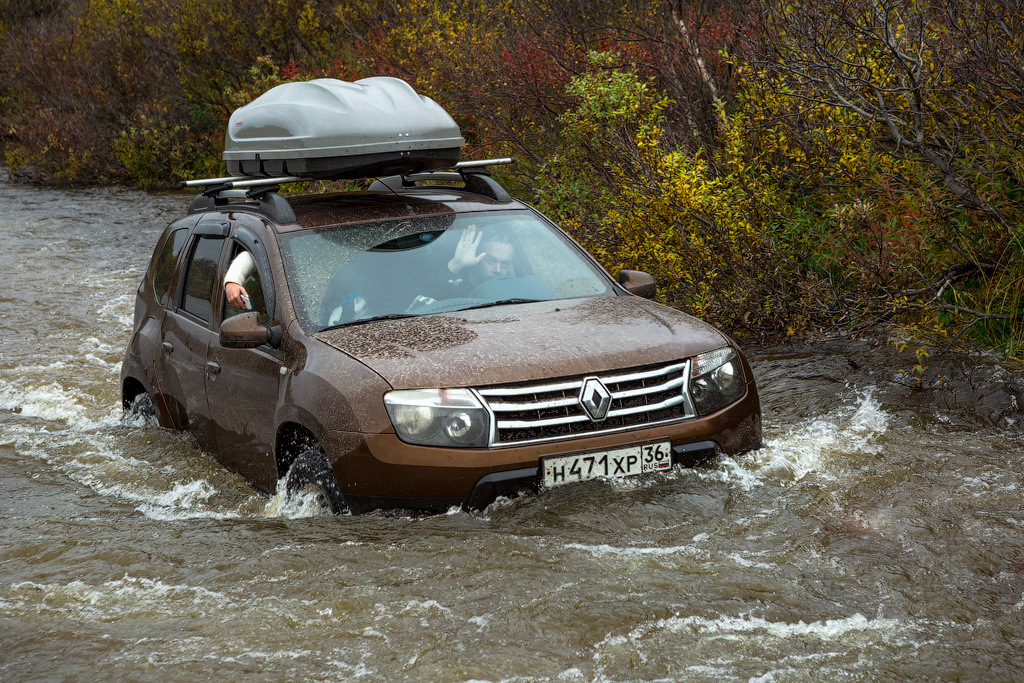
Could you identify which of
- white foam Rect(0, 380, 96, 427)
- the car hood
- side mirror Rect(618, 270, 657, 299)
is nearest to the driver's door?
the car hood

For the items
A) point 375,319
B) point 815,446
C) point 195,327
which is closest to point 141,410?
point 195,327

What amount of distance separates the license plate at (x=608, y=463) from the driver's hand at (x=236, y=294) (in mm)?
2017

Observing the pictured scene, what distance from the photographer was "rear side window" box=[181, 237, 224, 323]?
593cm

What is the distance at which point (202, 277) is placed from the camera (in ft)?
20.0

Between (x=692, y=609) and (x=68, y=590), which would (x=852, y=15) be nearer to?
(x=692, y=609)

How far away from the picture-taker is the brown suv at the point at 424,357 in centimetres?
440

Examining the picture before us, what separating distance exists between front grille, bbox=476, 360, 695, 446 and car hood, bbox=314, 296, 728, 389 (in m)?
0.05

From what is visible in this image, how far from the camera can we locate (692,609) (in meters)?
3.88

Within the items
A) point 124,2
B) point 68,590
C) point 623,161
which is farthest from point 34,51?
point 68,590

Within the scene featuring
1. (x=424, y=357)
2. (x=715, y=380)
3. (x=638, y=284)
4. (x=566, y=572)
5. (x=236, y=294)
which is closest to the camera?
(x=566, y=572)

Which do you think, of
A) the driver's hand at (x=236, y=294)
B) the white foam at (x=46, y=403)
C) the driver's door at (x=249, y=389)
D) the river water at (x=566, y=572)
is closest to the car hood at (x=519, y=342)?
the driver's door at (x=249, y=389)

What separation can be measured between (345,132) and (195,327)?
1.33 metres

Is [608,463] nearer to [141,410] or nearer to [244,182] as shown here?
→ [244,182]

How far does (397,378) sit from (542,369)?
1.93ft
